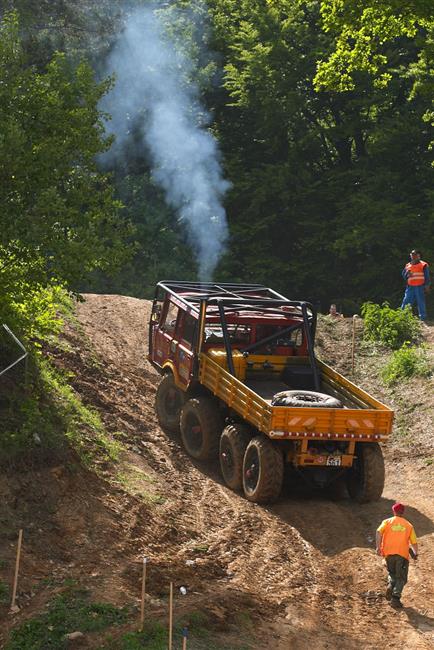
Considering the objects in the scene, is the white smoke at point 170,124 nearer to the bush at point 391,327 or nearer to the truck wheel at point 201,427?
the bush at point 391,327

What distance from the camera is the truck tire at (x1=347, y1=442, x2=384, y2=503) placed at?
633 inches

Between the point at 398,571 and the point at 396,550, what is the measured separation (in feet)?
0.83

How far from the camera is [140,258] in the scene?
111ft

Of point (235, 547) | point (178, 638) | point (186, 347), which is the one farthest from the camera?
point (186, 347)

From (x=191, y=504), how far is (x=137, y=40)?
21846 mm

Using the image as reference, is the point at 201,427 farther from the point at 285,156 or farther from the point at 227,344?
the point at 285,156

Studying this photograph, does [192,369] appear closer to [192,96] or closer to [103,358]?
[103,358]

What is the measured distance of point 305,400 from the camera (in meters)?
16.3

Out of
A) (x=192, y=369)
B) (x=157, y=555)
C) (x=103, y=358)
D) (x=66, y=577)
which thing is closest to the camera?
(x=66, y=577)

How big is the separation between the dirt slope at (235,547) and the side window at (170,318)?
78.7 inches

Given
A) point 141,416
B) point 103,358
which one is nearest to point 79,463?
point 141,416

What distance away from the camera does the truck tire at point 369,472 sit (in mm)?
16078

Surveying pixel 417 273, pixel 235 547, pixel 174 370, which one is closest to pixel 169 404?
pixel 174 370

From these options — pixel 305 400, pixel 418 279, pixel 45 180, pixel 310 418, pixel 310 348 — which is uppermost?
pixel 418 279
